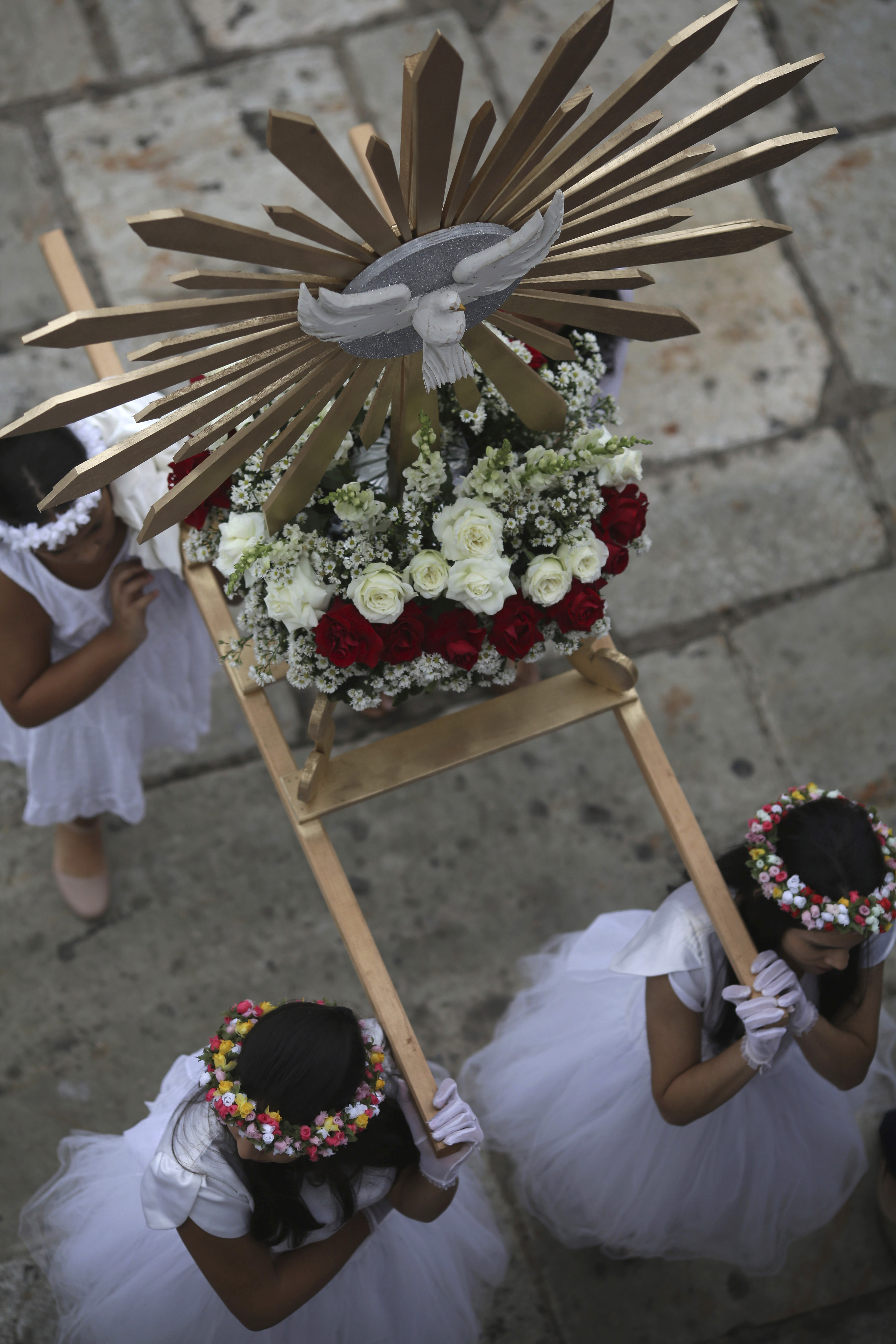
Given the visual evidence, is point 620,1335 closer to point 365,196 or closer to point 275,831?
point 275,831

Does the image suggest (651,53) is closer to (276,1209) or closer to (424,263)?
(424,263)

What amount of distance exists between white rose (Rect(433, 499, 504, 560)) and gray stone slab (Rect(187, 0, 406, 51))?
3055mm

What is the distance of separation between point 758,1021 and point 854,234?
2977 millimetres

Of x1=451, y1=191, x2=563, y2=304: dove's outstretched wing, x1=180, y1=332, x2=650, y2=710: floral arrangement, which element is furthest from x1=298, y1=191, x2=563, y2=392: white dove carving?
x1=180, y1=332, x2=650, y2=710: floral arrangement

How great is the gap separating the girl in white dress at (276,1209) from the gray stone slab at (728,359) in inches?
90.2

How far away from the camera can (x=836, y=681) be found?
10.5ft

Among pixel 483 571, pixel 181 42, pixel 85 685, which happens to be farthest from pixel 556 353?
pixel 181 42

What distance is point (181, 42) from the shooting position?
367 cm

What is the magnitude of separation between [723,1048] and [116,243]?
10.1 ft

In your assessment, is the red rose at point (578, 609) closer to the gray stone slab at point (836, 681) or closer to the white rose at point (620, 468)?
the white rose at point (620, 468)

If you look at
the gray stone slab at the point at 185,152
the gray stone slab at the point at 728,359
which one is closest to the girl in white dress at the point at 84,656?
the gray stone slab at the point at 185,152

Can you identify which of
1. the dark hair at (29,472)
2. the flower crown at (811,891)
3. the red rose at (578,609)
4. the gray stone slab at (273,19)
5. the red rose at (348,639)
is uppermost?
the gray stone slab at (273,19)

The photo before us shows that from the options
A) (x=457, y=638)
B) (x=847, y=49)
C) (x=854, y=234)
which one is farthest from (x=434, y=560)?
(x=847, y=49)

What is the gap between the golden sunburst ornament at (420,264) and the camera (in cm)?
114
